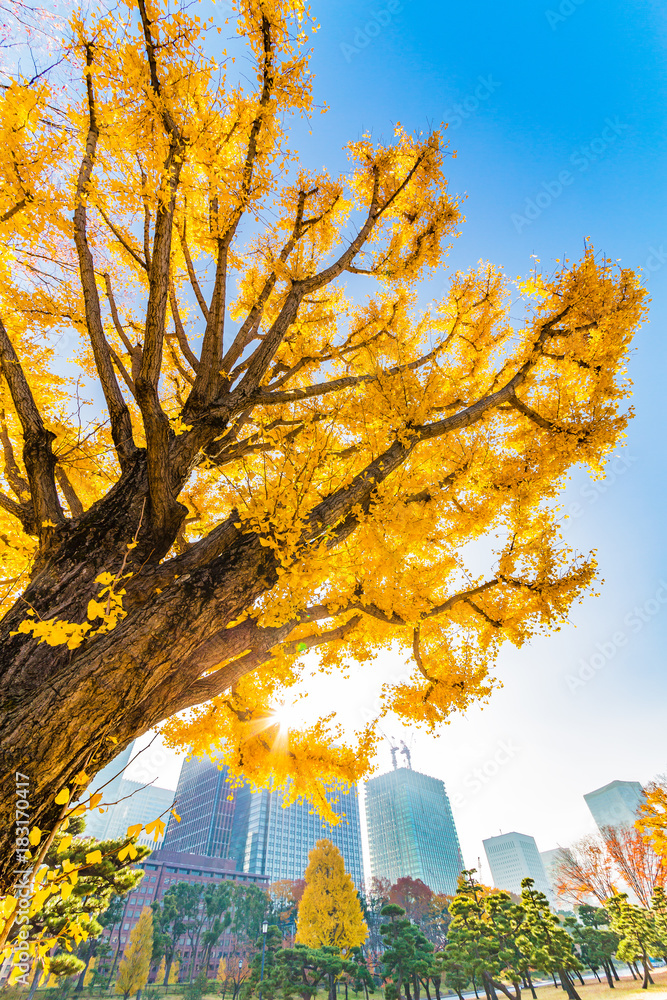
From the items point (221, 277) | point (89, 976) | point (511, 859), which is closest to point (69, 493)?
point (221, 277)

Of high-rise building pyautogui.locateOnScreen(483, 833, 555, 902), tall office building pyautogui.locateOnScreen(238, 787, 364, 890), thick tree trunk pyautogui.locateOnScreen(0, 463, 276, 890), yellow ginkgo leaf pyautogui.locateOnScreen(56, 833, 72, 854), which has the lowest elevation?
yellow ginkgo leaf pyautogui.locateOnScreen(56, 833, 72, 854)

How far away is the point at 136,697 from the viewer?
9.46ft

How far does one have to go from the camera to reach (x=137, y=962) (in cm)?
2656

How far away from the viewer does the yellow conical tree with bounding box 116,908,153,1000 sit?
84.8 ft

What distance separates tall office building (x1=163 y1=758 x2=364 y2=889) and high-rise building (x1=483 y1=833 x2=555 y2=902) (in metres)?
85.2

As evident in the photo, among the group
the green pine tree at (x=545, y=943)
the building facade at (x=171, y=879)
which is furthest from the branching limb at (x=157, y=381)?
the building facade at (x=171, y=879)

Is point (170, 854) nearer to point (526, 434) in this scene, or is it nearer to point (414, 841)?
point (414, 841)

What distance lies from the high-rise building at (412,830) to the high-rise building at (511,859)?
189 ft

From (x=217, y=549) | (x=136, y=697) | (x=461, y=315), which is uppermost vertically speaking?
(x=461, y=315)

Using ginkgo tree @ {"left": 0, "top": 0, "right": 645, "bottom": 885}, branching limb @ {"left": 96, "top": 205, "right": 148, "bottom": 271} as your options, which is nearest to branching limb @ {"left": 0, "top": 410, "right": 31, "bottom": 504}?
ginkgo tree @ {"left": 0, "top": 0, "right": 645, "bottom": 885}

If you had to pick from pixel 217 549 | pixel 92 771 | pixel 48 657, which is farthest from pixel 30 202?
pixel 92 771

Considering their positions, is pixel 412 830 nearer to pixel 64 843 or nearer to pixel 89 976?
pixel 89 976

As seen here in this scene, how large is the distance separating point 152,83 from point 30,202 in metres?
1.73

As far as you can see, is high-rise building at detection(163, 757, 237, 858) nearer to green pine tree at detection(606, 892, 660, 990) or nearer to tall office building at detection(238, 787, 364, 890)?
tall office building at detection(238, 787, 364, 890)
